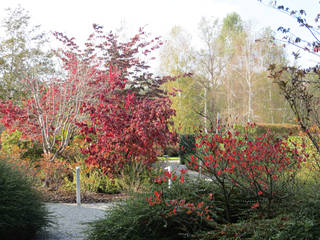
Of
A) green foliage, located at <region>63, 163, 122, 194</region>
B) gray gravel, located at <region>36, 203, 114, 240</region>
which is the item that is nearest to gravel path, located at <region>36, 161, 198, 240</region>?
gray gravel, located at <region>36, 203, 114, 240</region>

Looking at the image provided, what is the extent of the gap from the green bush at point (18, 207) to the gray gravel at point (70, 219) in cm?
30

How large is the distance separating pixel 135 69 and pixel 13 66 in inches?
386

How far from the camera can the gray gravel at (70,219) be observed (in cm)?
507

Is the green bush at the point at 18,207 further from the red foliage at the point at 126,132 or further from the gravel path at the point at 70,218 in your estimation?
the red foliage at the point at 126,132

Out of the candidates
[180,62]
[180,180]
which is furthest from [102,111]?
[180,62]

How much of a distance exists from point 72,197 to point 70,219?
1869mm

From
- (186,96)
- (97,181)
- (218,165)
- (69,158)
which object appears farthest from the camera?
(186,96)

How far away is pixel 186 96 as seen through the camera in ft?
81.6

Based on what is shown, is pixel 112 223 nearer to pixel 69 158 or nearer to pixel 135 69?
pixel 69 158

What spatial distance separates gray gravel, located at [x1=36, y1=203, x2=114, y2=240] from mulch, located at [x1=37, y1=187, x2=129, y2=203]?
1.08 feet

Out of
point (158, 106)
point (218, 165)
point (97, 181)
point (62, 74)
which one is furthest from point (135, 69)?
point (218, 165)

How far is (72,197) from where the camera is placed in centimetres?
797

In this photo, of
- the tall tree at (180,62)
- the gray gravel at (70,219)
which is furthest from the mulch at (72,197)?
the tall tree at (180,62)

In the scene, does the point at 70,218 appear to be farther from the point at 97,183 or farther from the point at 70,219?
the point at 97,183
